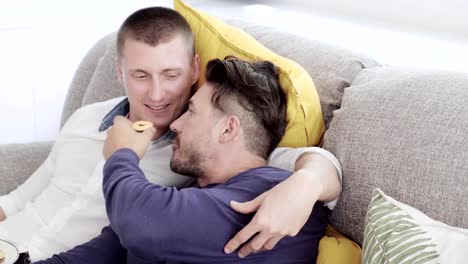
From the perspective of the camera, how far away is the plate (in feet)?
4.75

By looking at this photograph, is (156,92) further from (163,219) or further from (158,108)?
(163,219)

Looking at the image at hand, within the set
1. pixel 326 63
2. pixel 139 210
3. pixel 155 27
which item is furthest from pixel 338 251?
pixel 155 27

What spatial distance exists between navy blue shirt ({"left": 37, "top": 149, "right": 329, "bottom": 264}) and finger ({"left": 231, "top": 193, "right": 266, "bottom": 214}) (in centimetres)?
1

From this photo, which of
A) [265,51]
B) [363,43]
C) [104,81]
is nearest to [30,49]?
[104,81]

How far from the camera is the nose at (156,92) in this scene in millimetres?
1559

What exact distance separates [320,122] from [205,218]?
43cm

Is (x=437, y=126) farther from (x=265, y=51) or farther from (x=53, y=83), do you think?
(x=53, y=83)

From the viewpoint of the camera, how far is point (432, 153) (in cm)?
116

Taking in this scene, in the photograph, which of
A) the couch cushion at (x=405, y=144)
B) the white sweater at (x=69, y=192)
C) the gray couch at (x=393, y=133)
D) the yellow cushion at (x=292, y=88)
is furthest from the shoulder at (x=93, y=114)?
the couch cushion at (x=405, y=144)

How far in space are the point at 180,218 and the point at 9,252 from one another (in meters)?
0.57

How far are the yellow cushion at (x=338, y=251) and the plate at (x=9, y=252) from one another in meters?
0.67

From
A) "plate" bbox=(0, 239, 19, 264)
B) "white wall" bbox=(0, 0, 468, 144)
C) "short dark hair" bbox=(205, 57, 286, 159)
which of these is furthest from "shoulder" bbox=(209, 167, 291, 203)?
"white wall" bbox=(0, 0, 468, 144)

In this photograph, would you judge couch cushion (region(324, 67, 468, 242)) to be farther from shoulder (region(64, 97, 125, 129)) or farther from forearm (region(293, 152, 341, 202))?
shoulder (region(64, 97, 125, 129))

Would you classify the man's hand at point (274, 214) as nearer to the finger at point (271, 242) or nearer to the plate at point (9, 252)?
the finger at point (271, 242)
